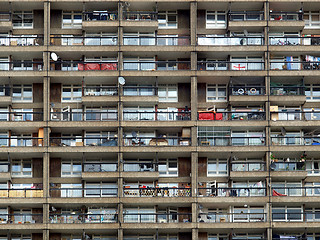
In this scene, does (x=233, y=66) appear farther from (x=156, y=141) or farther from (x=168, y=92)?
(x=156, y=141)

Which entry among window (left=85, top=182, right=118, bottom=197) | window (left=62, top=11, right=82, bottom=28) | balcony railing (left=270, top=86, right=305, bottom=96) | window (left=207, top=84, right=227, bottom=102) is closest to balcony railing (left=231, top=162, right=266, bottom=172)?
window (left=207, top=84, right=227, bottom=102)

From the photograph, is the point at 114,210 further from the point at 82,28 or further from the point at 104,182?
the point at 82,28

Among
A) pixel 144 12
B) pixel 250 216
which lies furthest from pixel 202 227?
pixel 144 12

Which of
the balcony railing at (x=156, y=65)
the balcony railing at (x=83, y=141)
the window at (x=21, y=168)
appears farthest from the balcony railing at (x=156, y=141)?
the window at (x=21, y=168)

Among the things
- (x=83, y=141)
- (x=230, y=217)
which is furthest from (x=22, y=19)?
(x=230, y=217)

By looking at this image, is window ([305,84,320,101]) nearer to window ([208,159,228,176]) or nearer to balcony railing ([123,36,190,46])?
window ([208,159,228,176])

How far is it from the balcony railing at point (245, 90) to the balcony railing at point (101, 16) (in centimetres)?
1276

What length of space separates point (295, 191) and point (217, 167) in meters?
7.32

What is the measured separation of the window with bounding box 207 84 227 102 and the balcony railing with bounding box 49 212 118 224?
46.5 ft

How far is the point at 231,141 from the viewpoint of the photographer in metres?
83.1

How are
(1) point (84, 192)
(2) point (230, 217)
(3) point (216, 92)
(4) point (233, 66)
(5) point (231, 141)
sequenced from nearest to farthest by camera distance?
1. (2) point (230, 217)
2. (1) point (84, 192)
3. (5) point (231, 141)
4. (4) point (233, 66)
5. (3) point (216, 92)

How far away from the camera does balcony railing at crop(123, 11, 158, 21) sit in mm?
85812

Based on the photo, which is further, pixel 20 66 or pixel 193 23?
pixel 20 66

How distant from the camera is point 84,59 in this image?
282 ft
